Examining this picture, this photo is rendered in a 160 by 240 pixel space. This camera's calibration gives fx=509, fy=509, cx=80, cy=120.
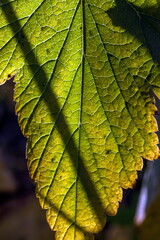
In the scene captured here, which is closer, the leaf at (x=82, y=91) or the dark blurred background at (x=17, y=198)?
the leaf at (x=82, y=91)

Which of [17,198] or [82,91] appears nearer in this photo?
[82,91]

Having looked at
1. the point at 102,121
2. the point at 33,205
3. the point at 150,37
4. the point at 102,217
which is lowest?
the point at 33,205

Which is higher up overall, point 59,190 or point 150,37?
point 150,37

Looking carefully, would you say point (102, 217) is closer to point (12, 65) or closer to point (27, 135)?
point (27, 135)

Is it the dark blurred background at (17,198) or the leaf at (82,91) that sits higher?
the leaf at (82,91)

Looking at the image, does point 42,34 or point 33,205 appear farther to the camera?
point 33,205

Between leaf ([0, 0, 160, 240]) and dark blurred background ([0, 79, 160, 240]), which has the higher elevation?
leaf ([0, 0, 160, 240])

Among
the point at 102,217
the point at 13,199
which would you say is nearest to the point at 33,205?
the point at 13,199

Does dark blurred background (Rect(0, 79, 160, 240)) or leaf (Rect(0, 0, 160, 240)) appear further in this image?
dark blurred background (Rect(0, 79, 160, 240))
